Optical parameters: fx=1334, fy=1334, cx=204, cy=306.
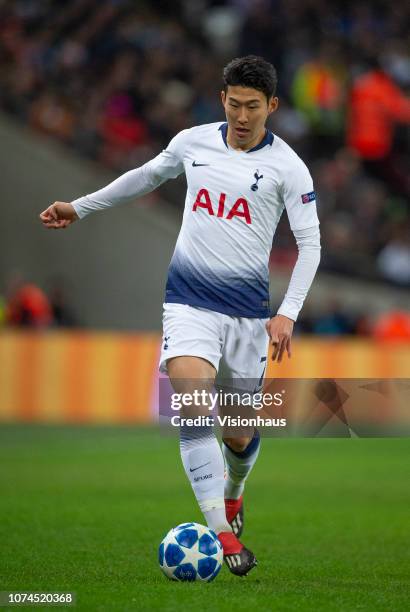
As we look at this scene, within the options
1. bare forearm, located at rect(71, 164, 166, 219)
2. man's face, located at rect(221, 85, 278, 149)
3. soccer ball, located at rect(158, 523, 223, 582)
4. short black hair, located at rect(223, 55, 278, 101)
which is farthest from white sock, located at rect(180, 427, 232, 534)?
short black hair, located at rect(223, 55, 278, 101)

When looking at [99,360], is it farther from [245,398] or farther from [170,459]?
[245,398]

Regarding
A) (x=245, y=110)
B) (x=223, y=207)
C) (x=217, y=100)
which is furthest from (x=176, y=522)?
(x=217, y=100)

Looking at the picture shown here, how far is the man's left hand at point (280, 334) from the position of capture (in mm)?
7004

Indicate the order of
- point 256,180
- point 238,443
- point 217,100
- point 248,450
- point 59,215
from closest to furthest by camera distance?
point 256,180 → point 59,215 → point 238,443 → point 248,450 → point 217,100

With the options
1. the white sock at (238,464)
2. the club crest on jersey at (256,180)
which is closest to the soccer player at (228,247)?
the club crest on jersey at (256,180)

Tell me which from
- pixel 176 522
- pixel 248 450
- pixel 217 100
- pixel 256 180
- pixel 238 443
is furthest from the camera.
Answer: pixel 217 100

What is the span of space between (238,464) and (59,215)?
1.85 meters

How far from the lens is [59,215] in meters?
7.64

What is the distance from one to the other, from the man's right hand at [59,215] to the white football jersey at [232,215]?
661 mm

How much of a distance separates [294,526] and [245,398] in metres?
2.48

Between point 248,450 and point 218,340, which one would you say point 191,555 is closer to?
point 218,340

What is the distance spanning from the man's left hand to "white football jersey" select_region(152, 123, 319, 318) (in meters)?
0.36

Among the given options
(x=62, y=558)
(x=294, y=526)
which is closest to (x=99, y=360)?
(x=294, y=526)

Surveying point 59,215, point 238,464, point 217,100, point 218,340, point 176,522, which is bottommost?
point 176,522
